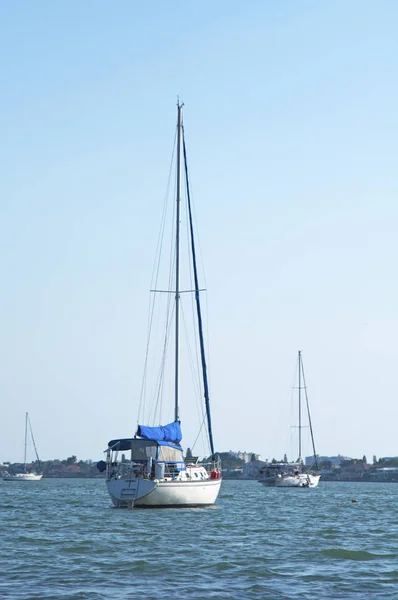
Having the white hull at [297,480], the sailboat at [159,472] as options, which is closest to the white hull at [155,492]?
the sailboat at [159,472]

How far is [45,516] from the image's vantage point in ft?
174

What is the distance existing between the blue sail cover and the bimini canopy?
1.23ft

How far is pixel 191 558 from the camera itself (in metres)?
30.8

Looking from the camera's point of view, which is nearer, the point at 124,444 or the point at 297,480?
the point at 124,444

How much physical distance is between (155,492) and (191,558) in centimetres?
1950

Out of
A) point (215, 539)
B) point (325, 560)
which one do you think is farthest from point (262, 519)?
point (325, 560)

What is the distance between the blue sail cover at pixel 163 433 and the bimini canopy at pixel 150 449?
376 mm

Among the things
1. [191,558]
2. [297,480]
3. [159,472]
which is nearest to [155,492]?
[159,472]

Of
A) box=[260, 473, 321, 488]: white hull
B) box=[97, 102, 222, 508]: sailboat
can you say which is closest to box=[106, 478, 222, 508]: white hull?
box=[97, 102, 222, 508]: sailboat

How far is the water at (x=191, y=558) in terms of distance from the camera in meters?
24.3

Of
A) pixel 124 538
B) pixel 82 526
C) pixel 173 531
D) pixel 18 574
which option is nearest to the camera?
pixel 18 574

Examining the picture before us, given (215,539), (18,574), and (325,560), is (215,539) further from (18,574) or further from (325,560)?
→ (18,574)

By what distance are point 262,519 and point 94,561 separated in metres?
25.2

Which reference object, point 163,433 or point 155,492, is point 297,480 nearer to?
point 163,433
